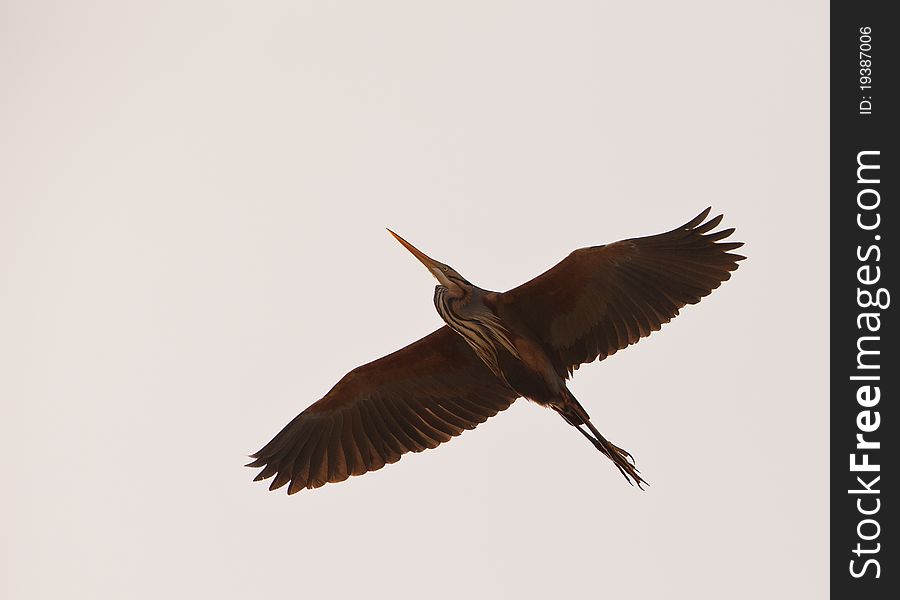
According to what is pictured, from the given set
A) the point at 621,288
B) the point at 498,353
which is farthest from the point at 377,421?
the point at 621,288

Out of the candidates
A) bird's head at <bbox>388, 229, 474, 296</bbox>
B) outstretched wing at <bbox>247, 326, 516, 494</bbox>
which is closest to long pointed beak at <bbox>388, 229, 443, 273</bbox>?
bird's head at <bbox>388, 229, 474, 296</bbox>

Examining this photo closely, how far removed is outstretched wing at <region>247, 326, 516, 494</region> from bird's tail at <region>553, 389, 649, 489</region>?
2.68ft

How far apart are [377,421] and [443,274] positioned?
160cm

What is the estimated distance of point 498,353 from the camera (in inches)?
468

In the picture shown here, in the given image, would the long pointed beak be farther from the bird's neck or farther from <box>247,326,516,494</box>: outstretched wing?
<box>247,326,516,494</box>: outstretched wing

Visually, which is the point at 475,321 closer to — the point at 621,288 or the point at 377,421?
the point at 621,288

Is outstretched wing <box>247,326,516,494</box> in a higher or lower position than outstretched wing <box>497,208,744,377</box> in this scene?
lower

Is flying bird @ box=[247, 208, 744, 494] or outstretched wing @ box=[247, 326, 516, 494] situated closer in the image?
flying bird @ box=[247, 208, 744, 494]

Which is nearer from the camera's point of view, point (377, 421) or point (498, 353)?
point (498, 353)

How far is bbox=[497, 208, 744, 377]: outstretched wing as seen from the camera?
11812mm

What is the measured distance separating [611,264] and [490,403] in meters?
1.69

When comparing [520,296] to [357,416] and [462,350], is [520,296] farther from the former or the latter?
[357,416]

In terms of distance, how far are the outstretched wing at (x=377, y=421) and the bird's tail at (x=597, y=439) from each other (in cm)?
82
